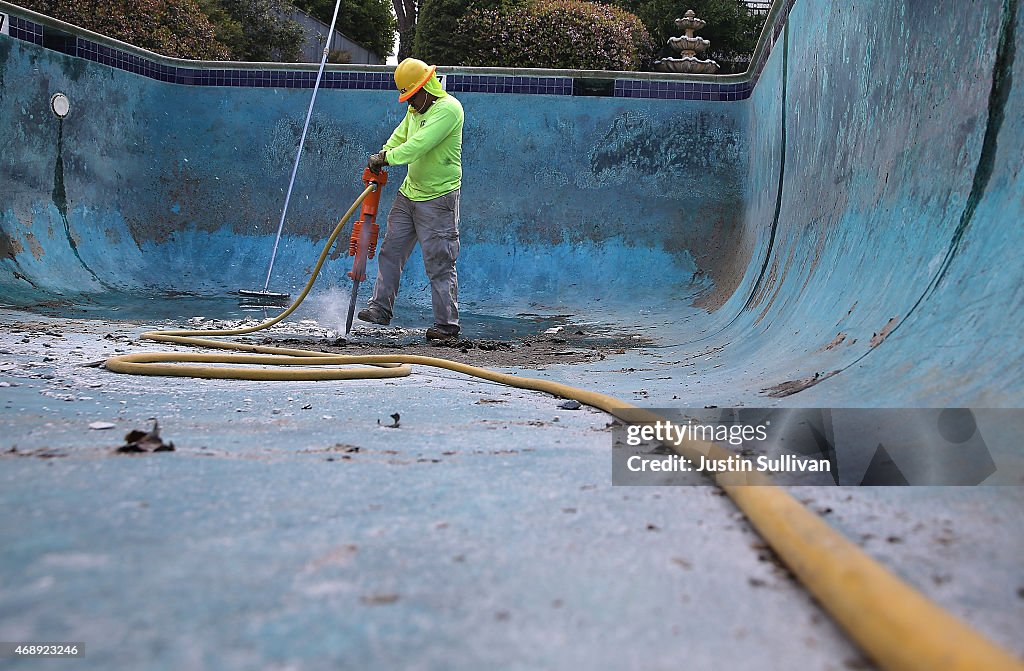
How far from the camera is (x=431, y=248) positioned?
5328 mm

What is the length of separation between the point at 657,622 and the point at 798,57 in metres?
4.52

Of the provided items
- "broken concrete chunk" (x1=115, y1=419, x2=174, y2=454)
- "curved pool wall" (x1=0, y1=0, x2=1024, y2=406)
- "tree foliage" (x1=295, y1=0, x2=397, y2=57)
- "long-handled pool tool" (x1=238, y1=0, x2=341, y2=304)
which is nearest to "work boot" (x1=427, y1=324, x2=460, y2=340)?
"curved pool wall" (x1=0, y1=0, x2=1024, y2=406)

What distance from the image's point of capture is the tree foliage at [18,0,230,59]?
959cm

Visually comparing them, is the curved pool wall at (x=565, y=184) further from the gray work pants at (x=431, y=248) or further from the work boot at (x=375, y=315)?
the work boot at (x=375, y=315)

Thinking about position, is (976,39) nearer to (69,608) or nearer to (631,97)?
(69,608)

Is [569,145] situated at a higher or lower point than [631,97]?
lower

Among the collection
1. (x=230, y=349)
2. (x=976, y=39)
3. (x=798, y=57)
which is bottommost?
(x=230, y=349)

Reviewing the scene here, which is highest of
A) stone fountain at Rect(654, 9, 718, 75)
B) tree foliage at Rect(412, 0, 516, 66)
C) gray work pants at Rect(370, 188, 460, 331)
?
tree foliage at Rect(412, 0, 516, 66)

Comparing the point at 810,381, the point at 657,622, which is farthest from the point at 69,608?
the point at 810,381

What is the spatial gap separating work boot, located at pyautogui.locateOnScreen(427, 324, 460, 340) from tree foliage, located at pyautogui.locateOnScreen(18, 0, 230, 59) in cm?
715

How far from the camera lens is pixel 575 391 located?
276 centimetres

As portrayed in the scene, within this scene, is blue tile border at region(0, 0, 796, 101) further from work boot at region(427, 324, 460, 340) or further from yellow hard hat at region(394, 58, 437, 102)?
work boot at region(427, 324, 460, 340)

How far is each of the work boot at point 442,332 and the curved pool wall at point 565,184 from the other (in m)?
1.30

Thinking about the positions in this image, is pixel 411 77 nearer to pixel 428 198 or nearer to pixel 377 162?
pixel 377 162
